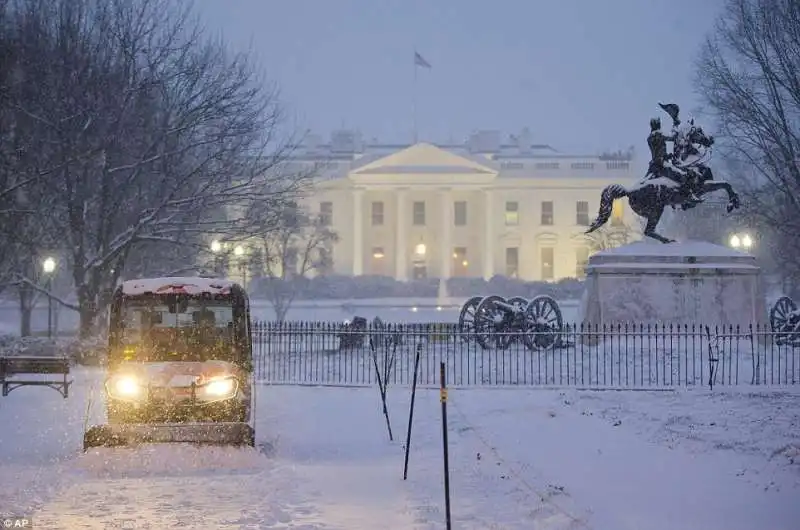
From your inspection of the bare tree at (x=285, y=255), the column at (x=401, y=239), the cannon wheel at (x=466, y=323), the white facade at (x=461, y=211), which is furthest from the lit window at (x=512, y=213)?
the cannon wheel at (x=466, y=323)

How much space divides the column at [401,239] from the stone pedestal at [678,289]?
5536 centimetres

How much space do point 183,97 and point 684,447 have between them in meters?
16.2

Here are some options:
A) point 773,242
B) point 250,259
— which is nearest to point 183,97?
point 250,259

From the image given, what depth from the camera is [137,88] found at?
21469 mm

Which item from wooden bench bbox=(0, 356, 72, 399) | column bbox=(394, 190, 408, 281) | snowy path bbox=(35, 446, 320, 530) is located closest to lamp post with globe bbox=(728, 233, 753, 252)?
wooden bench bbox=(0, 356, 72, 399)

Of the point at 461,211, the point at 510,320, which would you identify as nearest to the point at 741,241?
the point at 510,320

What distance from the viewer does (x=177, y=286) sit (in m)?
10.9

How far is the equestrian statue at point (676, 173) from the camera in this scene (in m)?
21.9

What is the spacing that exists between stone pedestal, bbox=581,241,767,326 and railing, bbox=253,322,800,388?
18.9 inches

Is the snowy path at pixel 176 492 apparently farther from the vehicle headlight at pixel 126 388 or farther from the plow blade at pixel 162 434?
the vehicle headlight at pixel 126 388

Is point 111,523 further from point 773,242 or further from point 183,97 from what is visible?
point 773,242

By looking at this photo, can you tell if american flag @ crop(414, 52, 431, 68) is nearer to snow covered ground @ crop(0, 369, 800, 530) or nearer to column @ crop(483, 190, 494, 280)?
column @ crop(483, 190, 494, 280)

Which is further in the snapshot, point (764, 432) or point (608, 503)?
point (764, 432)

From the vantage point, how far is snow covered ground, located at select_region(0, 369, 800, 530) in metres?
8.24
